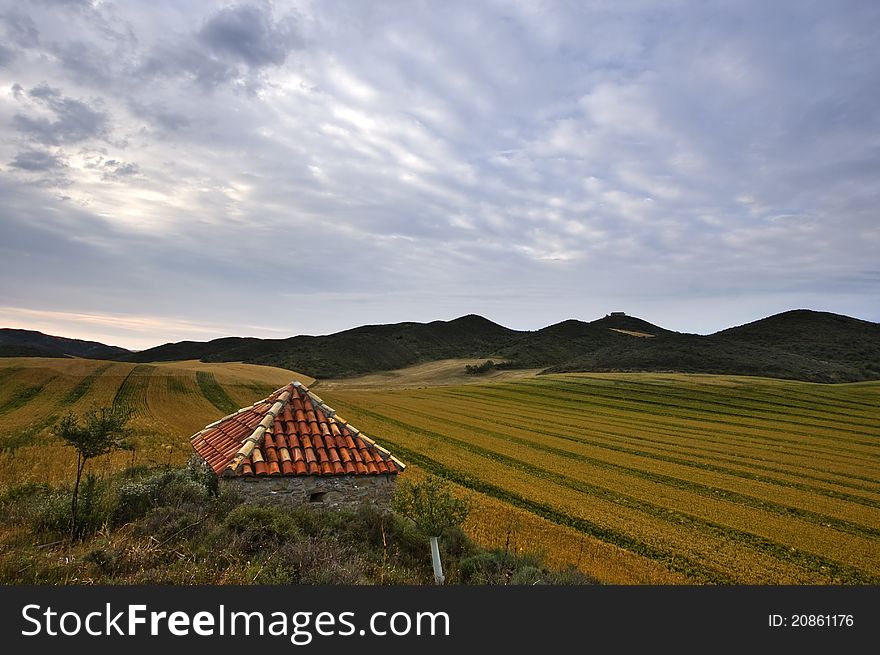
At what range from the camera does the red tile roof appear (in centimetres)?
1181

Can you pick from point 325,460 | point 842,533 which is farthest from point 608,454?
point 325,460

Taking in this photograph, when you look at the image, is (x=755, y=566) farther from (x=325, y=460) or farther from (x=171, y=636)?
(x=171, y=636)

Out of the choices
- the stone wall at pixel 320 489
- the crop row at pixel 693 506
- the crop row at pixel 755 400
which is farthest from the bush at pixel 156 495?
the crop row at pixel 755 400

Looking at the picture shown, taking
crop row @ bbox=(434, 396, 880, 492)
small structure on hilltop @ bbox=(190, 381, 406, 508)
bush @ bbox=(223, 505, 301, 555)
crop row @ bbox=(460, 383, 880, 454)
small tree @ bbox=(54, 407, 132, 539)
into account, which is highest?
small tree @ bbox=(54, 407, 132, 539)

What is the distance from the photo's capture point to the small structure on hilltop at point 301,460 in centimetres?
1155

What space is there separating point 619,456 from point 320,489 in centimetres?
2301

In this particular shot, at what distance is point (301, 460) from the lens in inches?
480

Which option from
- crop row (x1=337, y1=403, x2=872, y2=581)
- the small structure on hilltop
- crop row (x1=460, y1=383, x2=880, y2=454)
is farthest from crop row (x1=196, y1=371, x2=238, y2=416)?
crop row (x1=460, y1=383, x2=880, y2=454)

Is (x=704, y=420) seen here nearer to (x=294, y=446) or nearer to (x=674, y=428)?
(x=674, y=428)

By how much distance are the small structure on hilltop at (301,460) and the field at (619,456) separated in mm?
4139

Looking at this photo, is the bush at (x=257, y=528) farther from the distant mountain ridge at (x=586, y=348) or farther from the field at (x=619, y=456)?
the distant mountain ridge at (x=586, y=348)

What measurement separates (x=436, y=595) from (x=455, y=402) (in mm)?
48990

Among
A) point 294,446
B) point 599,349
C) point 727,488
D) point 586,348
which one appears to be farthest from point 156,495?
point 586,348

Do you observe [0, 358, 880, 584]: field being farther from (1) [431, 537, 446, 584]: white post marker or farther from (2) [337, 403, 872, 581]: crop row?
(1) [431, 537, 446, 584]: white post marker
